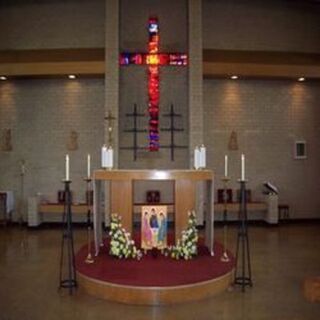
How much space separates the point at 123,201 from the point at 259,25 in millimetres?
6189

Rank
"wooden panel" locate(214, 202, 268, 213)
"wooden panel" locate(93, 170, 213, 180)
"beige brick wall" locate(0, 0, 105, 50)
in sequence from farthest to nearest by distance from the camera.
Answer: "beige brick wall" locate(0, 0, 105, 50)
"wooden panel" locate(214, 202, 268, 213)
"wooden panel" locate(93, 170, 213, 180)

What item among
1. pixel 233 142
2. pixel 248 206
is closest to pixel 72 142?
pixel 233 142

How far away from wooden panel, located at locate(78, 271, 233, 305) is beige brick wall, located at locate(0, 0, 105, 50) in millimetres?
6814

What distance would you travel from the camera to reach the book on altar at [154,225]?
618 centimetres

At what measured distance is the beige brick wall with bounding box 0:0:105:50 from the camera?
10359 millimetres

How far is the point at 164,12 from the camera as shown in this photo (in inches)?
399

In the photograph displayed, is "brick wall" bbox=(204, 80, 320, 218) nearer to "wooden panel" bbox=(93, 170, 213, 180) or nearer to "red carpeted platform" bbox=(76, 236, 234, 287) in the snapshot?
"wooden panel" bbox=(93, 170, 213, 180)

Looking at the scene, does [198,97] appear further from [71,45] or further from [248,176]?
[71,45]

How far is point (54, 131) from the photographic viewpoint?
1052cm

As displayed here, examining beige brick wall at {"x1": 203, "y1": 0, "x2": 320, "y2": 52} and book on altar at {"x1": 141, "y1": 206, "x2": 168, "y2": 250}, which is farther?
beige brick wall at {"x1": 203, "y1": 0, "x2": 320, "y2": 52}

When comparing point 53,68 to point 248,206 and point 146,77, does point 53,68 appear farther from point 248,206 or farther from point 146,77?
point 248,206

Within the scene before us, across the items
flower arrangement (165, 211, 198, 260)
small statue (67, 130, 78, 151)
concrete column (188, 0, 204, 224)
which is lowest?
flower arrangement (165, 211, 198, 260)

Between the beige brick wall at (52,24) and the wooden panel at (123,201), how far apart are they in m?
4.71

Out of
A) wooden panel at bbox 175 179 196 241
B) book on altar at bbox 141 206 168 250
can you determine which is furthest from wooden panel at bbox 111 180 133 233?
wooden panel at bbox 175 179 196 241
